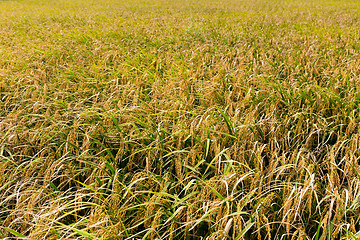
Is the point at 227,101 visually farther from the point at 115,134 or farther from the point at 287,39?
the point at 287,39

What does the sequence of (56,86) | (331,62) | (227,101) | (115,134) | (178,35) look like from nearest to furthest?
(115,134)
(227,101)
(56,86)
(331,62)
(178,35)

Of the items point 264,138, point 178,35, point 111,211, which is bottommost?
point 111,211

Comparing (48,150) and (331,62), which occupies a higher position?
(331,62)

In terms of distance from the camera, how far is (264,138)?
1.83 meters

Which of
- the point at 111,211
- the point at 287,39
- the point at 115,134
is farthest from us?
the point at 287,39

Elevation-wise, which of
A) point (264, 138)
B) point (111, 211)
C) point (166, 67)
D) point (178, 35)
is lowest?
point (111, 211)

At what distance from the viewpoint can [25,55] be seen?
3.86 m

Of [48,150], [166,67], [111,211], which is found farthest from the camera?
[166,67]

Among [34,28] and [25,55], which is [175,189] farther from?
[34,28]

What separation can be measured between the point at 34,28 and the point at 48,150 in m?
5.88

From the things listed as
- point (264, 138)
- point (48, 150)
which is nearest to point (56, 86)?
point (48, 150)

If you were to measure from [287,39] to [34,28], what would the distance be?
591cm

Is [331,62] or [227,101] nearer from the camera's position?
[227,101]

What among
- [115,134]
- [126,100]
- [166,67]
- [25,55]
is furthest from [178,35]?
[115,134]
